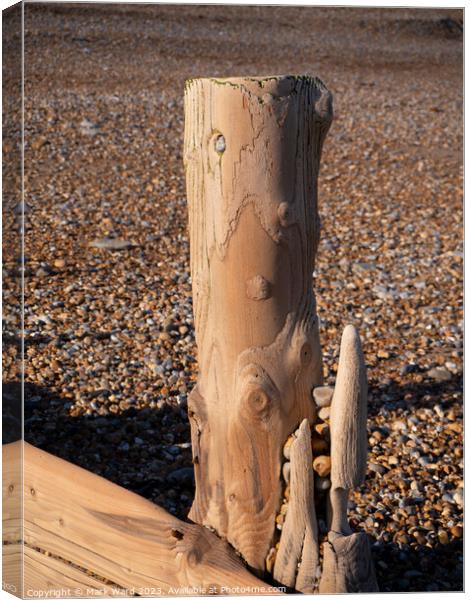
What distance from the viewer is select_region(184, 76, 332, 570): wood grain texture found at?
2629 millimetres

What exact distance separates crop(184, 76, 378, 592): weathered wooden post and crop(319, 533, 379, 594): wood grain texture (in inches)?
1.4

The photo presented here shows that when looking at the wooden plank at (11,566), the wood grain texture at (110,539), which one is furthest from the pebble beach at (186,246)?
the wooden plank at (11,566)

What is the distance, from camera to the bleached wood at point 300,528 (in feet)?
9.05

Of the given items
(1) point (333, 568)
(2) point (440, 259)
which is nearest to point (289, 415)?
(1) point (333, 568)

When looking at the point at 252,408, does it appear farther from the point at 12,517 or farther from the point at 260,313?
the point at 12,517

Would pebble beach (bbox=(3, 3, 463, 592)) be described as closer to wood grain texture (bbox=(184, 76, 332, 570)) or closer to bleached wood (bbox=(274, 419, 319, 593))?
wood grain texture (bbox=(184, 76, 332, 570))

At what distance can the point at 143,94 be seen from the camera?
34.8 ft

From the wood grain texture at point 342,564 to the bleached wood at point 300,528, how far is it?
38 mm

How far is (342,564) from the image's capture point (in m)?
2.79

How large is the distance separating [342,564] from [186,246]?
450 cm

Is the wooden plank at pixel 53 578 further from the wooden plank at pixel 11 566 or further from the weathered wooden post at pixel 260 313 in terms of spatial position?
the weathered wooden post at pixel 260 313

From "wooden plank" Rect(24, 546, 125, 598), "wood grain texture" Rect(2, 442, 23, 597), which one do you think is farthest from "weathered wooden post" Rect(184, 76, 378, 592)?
"wood grain texture" Rect(2, 442, 23, 597)

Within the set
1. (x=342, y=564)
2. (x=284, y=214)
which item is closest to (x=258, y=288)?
(x=284, y=214)

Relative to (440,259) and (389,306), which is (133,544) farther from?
(440,259)
